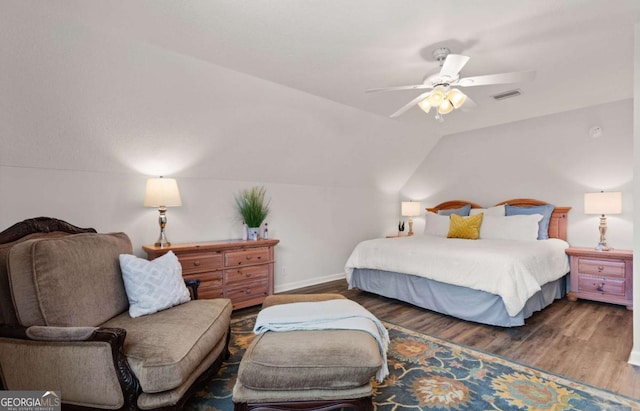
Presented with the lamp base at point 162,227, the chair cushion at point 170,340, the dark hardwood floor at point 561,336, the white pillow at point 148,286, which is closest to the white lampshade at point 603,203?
the dark hardwood floor at point 561,336

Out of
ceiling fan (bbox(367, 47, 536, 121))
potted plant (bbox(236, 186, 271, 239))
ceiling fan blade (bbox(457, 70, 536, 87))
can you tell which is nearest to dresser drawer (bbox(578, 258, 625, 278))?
ceiling fan (bbox(367, 47, 536, 121))

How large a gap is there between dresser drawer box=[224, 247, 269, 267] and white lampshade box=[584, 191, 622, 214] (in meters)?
3.95

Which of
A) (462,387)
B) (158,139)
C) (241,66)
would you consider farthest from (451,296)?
(158,139)

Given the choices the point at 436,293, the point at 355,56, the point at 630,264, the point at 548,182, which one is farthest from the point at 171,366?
the point at 548,182

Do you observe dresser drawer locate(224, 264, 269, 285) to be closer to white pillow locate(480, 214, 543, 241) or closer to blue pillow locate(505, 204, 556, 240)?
white pillow locate(480, 214, 543, 241)

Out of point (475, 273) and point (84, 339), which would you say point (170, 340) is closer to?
point (84, 339)

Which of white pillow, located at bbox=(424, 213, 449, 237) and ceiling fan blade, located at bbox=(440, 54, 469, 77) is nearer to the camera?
ceiling fan blade, located at bbox=(440, 54, 469, 77)

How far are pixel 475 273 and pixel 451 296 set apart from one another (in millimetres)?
413

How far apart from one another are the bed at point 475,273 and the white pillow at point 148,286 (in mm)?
2488

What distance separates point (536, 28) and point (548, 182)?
302 centimetres

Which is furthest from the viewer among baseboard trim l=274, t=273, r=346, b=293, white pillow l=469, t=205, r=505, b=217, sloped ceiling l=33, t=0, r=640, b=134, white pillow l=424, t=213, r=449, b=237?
white pillow l=424, t=213, r=449, b=237

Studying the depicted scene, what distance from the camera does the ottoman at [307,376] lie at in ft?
5.06

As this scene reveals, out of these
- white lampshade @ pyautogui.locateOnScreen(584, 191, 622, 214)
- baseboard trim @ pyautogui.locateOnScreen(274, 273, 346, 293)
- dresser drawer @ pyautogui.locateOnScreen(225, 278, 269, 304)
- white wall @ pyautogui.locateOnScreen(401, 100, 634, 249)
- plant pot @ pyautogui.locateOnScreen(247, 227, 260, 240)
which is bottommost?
baseboard trim @ pyautogui.locateOnScreen(274, 273, 346, 293)

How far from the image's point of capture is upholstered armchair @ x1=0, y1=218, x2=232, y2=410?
5.06 feet
